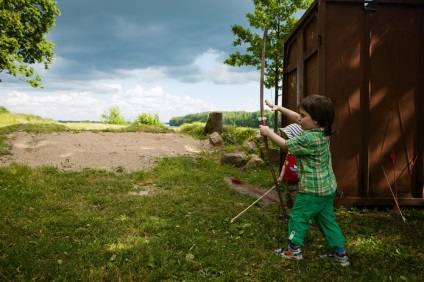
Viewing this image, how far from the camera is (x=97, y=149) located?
11258 millimetres

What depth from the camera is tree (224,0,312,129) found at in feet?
62.2

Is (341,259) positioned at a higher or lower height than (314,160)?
lower

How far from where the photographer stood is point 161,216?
5184 mm

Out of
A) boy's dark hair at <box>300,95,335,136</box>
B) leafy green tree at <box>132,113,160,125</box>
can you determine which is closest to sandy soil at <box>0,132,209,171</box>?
boy's dark hair at <box>300,95,335,136</box>

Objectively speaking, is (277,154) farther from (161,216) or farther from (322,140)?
(322,140)

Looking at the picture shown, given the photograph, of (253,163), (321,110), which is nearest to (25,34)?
(253,163)

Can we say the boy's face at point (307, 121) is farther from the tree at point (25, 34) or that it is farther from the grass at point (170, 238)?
the tree at point (25, 34)

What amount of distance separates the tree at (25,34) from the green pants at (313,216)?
21827 mm

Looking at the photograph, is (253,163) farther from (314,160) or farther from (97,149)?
(314,160)

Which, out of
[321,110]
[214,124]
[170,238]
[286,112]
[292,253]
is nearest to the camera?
[321,110]

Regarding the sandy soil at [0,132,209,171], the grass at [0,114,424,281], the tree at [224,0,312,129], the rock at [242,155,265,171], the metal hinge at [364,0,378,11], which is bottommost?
the grass at [0,114,424,281]

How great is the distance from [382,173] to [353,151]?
0.64 m

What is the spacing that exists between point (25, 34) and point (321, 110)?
77.5ft

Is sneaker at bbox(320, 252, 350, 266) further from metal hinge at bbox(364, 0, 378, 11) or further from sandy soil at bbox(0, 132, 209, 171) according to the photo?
sandy soil at bbox(0, 132, 209, 171)
